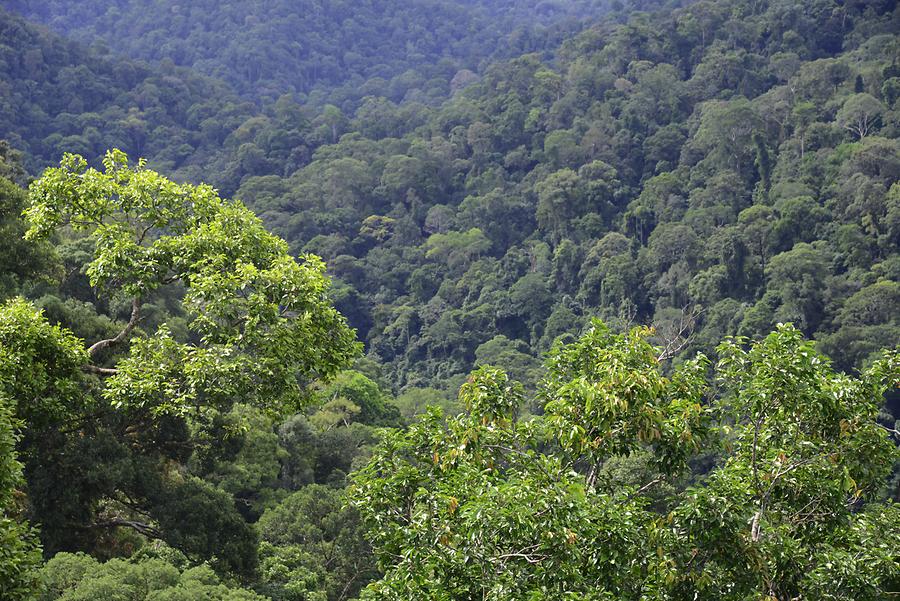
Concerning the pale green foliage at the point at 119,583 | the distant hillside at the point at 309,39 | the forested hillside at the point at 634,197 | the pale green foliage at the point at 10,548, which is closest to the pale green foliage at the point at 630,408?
the pale green foliage at the point at 10,548

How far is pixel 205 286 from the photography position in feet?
25.2

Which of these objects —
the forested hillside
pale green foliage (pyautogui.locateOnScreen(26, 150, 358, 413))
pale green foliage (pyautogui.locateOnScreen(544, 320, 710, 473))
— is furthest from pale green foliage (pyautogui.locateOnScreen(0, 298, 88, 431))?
the forested hillside

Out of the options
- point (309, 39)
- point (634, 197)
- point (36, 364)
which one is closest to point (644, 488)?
point (36, 364)

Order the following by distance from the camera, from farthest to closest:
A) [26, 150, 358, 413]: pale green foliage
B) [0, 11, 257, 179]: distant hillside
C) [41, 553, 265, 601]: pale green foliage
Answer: [0, 11, 257, 179]: distant hillside < [41, 553, 265, 601]: pale green foliage < [26, 150, 358, 413]: pale green foliage

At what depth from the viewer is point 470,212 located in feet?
Result: 209

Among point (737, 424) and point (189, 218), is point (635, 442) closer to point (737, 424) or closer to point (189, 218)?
point (737, 424)

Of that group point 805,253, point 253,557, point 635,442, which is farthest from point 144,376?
point 805,253

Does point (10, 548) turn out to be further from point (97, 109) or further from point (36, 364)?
point (97, 109)

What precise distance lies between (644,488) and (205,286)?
3804 millimetres

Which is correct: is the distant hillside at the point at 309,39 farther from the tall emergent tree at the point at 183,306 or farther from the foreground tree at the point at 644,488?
the foreground tree at the point at 644,488

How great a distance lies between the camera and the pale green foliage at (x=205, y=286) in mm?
7785

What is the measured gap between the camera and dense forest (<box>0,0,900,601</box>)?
6305mm

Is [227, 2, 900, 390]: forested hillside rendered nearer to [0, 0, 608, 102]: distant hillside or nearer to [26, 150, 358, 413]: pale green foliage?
[0, 0, 608, 102]: distant hillside

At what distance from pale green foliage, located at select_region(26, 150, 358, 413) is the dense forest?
0.12 ft
